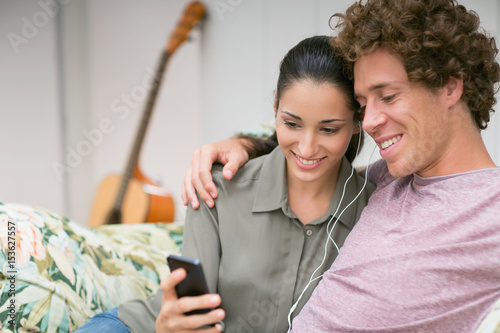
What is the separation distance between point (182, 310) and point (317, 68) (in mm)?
612

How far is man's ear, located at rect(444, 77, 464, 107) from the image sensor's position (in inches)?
42.3

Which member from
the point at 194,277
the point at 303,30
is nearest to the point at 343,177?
the point at 194,277

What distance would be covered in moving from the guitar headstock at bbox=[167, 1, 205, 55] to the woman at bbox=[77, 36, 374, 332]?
176 cm

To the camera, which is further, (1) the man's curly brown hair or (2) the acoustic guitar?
(2) the acoustic guitar

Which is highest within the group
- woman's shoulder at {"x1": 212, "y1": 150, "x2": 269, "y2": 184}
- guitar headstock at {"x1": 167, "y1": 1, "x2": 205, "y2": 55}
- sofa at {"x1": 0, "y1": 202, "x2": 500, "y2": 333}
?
guitar headstock at {"x1": 167, "y1": 1, "x2": 205, "y2": 55}

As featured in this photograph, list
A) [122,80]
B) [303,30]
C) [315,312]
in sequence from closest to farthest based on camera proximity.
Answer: [315,312]
[303,30]
[122,80]

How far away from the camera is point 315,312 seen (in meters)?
1.05

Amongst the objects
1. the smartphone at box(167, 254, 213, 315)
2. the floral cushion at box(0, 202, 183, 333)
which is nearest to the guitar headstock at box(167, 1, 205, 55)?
the floral cushion at box(0, 202, 183, 333)

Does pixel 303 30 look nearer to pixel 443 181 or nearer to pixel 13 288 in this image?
pixel 443 181

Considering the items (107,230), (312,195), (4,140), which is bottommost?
(107,230)

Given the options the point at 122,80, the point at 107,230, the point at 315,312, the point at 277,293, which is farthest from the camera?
the point at 122,80

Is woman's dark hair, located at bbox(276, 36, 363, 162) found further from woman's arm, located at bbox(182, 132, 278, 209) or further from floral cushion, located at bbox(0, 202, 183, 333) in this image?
floral cushion, located at bbox(0, 202, 183, 333)

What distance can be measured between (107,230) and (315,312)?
911 mm

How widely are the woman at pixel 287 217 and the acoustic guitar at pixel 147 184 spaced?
5.17 feet
